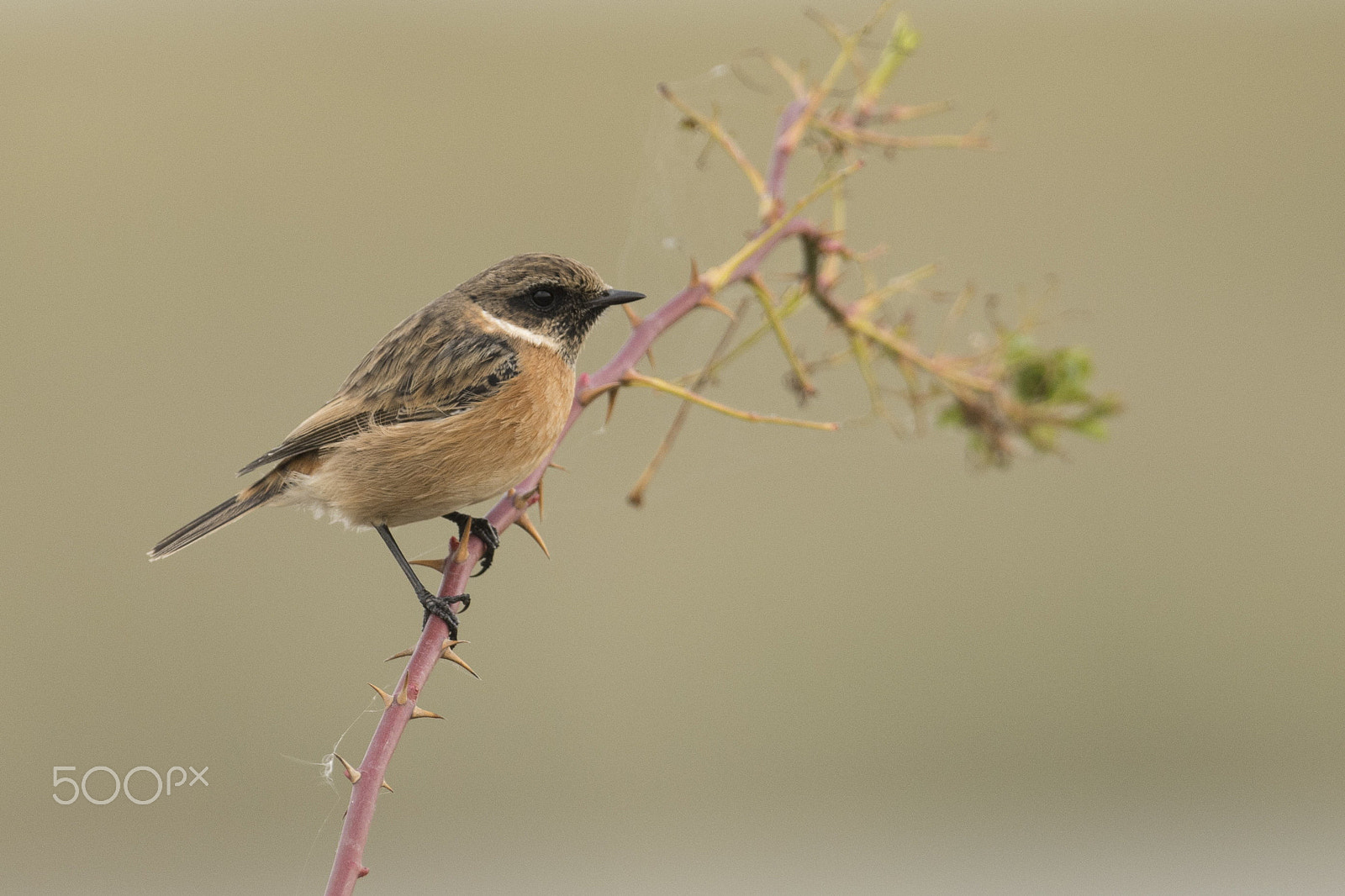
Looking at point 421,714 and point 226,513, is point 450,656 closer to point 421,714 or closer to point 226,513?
point 421,714

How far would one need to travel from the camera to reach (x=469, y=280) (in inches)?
123

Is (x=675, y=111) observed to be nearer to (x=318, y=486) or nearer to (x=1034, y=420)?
(x=1034, y=420)

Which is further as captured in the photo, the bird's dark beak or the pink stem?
the bird's dark beak

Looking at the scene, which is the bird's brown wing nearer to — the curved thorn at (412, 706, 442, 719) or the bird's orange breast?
the bird's orange breast

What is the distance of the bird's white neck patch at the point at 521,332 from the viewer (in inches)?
123

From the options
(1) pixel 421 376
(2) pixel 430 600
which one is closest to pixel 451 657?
(2) pixel 430 600

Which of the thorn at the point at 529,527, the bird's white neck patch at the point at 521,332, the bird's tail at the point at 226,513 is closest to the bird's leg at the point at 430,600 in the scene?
the thorn at the point at 529,527

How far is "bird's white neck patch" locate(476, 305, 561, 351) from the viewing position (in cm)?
312

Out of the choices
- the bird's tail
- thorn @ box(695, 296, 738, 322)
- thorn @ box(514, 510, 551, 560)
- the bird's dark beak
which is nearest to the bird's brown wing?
the bird's tail

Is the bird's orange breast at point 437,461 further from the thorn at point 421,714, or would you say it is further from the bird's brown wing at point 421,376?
the thorn at point 421,714

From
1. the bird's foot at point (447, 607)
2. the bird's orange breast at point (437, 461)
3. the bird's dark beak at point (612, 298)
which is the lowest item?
the bird's foot at point (447, 607)

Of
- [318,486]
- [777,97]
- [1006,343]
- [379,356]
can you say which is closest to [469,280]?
[379,356]

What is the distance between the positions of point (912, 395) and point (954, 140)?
0.55 meters

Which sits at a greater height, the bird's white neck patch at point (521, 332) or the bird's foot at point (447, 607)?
the bird's white neck patch at point (521, 332)
